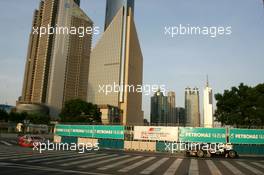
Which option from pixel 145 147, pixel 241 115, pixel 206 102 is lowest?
pixel 145 147

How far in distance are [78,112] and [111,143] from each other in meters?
54.1

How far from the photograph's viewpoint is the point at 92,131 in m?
46.4

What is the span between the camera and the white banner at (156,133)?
40375 mm

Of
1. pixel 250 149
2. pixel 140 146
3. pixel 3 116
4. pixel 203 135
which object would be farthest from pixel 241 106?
pixel 3 116

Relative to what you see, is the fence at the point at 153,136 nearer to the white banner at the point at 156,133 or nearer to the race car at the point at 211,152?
the white banner at the point at 156,133

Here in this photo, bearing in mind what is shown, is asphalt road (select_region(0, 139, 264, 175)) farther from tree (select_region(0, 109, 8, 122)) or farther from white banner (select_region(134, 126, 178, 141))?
tree (select_region(0, 109, 8, 122))

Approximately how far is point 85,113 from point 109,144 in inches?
2164

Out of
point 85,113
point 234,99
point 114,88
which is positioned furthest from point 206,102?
point 234,99

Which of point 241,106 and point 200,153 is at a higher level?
point 241,106

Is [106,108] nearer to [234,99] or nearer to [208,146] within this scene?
[234,99]

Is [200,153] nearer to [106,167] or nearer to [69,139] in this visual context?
[106,167]

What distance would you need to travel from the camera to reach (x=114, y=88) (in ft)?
652

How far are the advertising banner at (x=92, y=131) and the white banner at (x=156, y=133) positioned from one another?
2.49m

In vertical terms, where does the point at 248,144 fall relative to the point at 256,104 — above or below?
below
